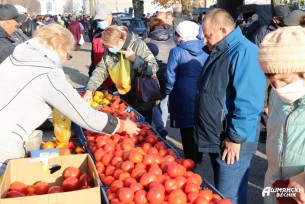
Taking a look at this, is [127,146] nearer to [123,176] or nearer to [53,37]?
[123,176]

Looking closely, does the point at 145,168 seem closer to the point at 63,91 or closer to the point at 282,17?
the point at 63,91

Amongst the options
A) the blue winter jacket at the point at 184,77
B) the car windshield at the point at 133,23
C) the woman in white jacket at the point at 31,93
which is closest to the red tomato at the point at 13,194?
the woman in white jacket at the point at 31,93

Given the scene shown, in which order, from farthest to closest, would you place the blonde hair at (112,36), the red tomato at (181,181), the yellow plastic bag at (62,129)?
the blonde hair at (112,36) < the yellow plastic bag at (62,129) < the red tomato at (181,181)

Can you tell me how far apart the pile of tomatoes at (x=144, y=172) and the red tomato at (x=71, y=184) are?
0.70ft

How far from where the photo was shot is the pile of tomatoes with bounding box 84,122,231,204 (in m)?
2.23

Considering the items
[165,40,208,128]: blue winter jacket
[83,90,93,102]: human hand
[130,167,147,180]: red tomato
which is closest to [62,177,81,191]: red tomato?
[130,167,147,180]: red tomato

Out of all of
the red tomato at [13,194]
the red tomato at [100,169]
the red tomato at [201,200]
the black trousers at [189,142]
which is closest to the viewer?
the red tomato at [13,194]

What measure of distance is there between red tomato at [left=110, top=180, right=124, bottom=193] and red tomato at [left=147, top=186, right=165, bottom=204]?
9.0 inches

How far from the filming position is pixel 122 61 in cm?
415

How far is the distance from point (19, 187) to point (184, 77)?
2.61 metres

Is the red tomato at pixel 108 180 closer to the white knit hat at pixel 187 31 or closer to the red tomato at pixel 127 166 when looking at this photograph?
the red tomato at pixel 127 166

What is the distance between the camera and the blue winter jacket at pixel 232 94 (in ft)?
8.86

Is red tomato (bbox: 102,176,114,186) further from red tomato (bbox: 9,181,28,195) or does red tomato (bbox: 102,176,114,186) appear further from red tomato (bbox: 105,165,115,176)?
red tomato (bbox: 9,181,28,195)

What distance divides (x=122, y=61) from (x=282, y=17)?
8.43ft
